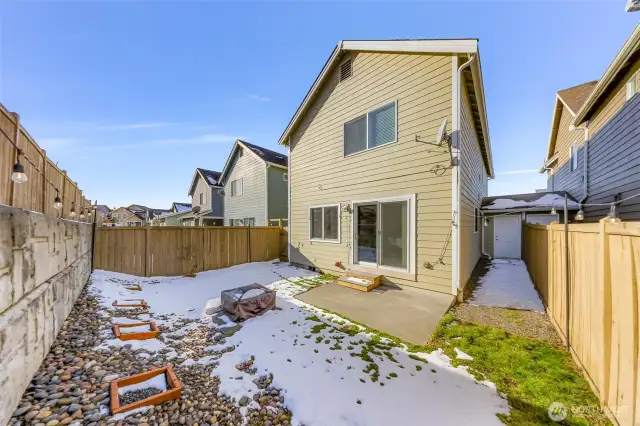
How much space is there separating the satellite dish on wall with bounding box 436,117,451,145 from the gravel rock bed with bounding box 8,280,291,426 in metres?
5.07

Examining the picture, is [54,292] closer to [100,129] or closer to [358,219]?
[358,219]

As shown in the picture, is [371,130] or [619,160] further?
[371,130]

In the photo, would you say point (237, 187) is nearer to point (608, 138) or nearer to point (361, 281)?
point (361, 281)

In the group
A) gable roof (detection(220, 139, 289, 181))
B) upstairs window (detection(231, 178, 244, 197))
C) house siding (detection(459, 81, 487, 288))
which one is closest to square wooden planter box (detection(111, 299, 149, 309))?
house siding (detection(459, 81, 487, 288))

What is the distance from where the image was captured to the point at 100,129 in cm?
988

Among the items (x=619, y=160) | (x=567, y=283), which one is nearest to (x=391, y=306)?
(x=567, y=283)

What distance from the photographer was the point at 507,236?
11820mm

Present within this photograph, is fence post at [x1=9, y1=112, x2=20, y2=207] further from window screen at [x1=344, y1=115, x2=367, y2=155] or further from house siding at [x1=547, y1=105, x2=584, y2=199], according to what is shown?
house siding at [x1=547, y1=105, x2=584, y2=199]

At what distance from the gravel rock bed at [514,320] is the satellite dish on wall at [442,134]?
11.3 feet

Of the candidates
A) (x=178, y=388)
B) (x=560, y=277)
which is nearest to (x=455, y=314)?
(x=560, y=277)

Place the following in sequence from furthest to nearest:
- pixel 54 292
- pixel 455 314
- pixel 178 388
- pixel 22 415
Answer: pixel 455 314 < pixel 54 292 < pixel 178 388 < pixel 22 415

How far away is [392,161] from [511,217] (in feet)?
32.0

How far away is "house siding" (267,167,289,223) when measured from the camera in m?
13.5

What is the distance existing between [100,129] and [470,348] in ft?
46.8
